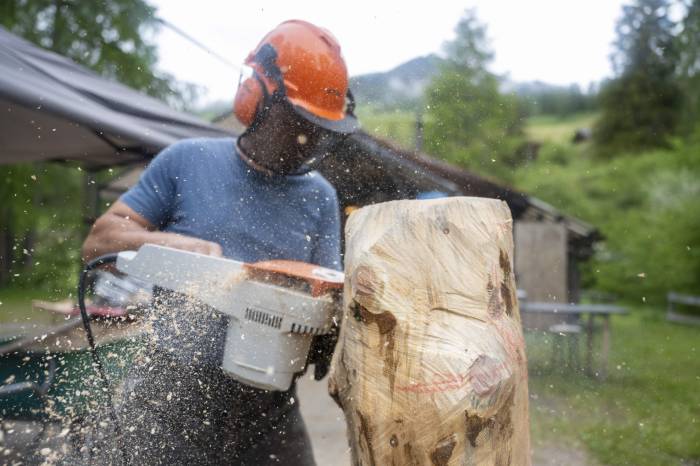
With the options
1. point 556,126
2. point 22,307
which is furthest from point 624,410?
point 556,126

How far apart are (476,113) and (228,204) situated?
46.5 ft

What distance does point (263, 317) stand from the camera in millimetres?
1343

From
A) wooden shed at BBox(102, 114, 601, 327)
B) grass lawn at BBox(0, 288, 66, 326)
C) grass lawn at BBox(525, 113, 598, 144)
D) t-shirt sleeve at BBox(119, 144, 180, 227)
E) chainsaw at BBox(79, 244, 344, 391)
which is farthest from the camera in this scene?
grass lawn at BBox(525, 113, 598, 144)

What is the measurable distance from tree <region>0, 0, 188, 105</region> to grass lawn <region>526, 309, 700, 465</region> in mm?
4948

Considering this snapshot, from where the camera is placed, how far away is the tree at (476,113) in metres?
4.98

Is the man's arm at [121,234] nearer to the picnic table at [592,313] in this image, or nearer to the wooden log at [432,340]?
the wooden log at [432,340]

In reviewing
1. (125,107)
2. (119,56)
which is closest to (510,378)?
(125,107)

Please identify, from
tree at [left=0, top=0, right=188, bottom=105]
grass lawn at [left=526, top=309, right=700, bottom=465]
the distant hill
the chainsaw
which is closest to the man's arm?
the chainsaw

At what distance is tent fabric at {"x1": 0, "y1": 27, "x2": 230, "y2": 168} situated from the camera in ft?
6.75

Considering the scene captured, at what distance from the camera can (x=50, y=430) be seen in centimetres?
175

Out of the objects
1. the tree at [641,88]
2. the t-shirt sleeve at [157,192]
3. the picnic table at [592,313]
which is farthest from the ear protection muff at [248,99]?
the tree at [641,88]

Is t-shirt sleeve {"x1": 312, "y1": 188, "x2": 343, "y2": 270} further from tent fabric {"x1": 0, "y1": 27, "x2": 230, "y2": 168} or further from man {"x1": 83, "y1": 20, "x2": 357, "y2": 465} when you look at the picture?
tent fabric {"x1": 0, "y1": 27, "x2": 230, "y2": 168}

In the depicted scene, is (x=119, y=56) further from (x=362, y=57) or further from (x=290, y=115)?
(x=290, y=115)

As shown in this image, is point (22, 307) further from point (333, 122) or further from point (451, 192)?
point (451, 192)
